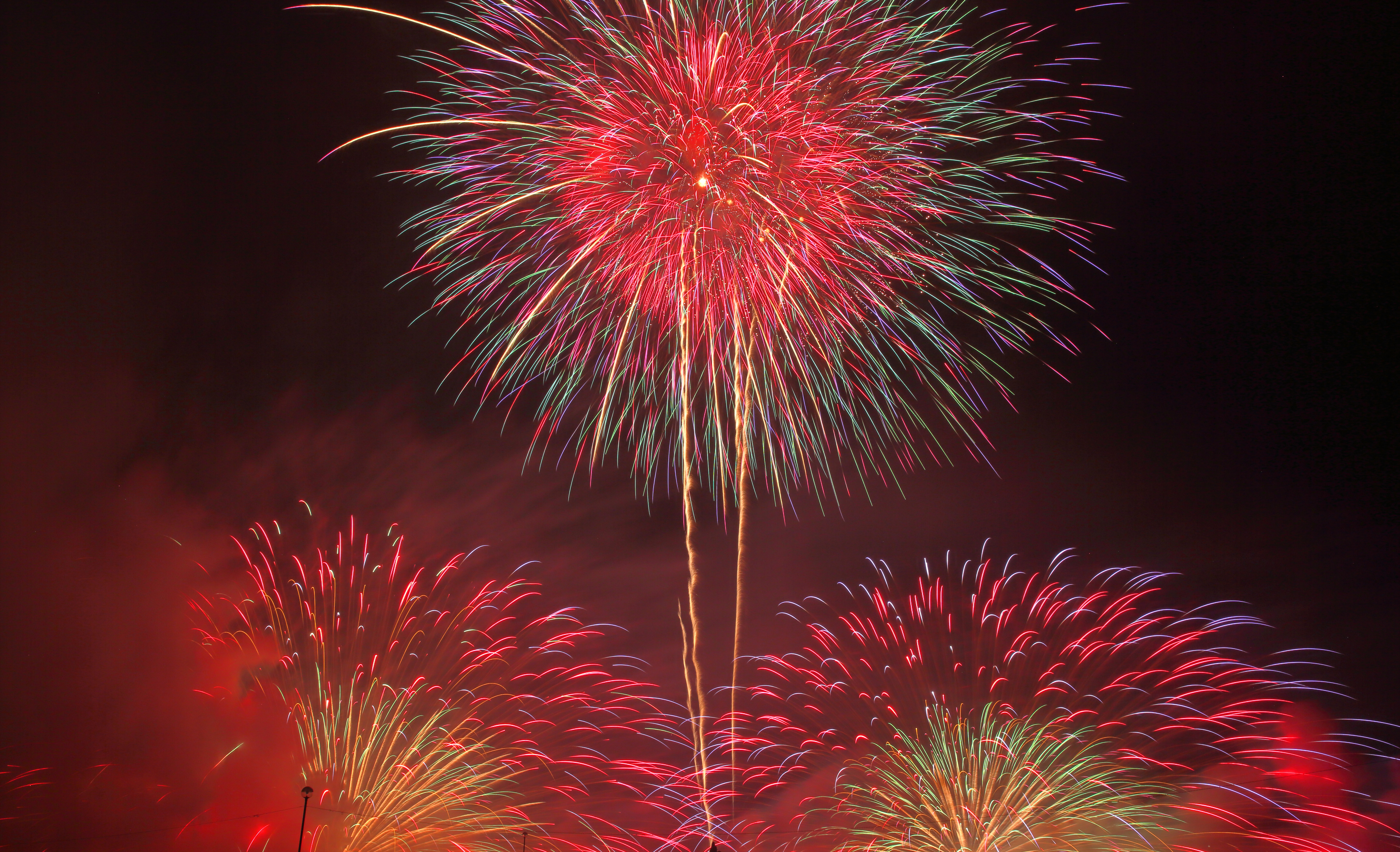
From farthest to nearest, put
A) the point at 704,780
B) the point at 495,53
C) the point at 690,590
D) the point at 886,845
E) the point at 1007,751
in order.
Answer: the point at 886,845 < the point at 1007,751 < the point at 704,780 < the point at 690,590 < the point at 495,53

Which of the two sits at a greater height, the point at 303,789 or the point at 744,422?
the point at 744,422

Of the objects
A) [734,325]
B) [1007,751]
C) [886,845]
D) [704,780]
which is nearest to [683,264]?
[734,325]

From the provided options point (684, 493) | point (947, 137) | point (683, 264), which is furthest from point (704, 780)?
point (947, 137)

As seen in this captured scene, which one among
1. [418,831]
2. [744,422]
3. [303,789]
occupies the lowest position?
[418,831]

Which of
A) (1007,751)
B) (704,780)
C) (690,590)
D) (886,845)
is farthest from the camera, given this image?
(886,845)

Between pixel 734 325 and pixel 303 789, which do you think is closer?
pixel 734 325

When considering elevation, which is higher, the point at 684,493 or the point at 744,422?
the point at 744,422

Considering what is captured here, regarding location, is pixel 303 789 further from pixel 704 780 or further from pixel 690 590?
pixel 690 590

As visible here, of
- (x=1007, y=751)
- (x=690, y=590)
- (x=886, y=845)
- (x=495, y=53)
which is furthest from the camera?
(x=886, y=845)

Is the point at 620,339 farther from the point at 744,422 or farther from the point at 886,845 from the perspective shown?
the point at 886,845
